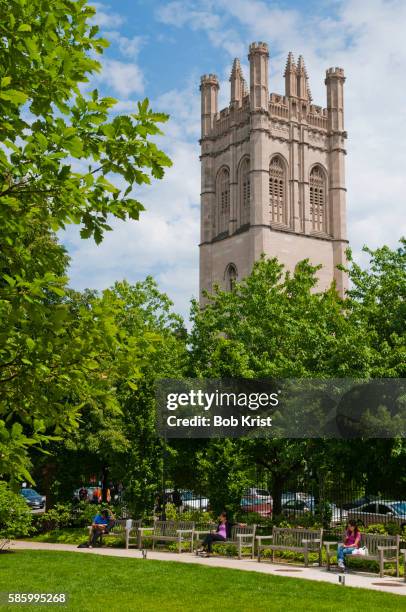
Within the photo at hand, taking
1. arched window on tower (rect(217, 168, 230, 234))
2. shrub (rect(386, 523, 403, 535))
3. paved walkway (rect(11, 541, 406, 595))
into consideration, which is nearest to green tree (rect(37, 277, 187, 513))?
paved walkway (rect(11, 541, 406, 595))

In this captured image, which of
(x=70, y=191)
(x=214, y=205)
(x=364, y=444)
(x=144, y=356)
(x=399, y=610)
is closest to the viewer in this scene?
(x=70, y=191)

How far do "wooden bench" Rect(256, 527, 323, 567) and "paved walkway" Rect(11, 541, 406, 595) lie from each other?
1.31ft

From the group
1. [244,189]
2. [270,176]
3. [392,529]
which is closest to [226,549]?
[392,529]

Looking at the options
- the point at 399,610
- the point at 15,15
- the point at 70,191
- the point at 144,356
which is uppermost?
the point at 15,15

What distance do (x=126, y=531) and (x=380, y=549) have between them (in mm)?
9292

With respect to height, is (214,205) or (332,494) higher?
(214,205)

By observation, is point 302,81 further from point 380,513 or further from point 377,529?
point 377,529

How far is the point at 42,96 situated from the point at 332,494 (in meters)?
23.5

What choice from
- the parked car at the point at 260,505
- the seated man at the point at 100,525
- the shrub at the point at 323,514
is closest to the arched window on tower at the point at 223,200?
the parked car at the point at 260,505

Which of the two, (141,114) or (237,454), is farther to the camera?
(237,454)

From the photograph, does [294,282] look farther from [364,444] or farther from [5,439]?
[5,439]

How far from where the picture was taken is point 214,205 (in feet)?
265

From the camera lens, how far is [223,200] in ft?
263

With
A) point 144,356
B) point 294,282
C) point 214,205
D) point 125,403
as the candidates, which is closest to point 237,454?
point 125,403
